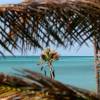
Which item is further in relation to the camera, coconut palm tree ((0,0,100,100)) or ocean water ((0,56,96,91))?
ocean water ((0,56,96,91))

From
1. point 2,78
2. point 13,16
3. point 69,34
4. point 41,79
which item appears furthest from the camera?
point 69,34

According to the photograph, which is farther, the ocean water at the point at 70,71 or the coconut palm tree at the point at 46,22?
the ocean water at the point at 70,71

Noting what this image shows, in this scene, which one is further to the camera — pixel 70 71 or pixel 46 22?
pixel 70 71

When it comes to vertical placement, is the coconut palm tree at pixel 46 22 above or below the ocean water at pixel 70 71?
above

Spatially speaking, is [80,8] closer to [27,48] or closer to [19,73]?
[27,48]

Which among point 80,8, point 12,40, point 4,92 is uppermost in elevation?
point 80,8

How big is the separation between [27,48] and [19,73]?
218cm

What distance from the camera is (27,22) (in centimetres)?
421

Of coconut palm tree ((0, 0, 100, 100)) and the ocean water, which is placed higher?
coconut palm tree ((0, 0, 100, 100))

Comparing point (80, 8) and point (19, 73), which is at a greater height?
point (80, 8)

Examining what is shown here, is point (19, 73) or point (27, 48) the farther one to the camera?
point (27, 48)

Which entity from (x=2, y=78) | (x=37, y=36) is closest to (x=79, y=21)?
(x=37, y=36)

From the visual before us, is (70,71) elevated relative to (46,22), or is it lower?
lower

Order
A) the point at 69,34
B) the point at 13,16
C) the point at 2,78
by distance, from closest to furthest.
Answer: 1. the point at 2,78
2. the point at 13,16
3. the point at 69,34
